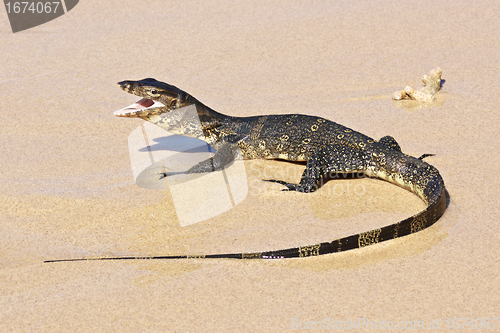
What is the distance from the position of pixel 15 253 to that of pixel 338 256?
11.2 feet

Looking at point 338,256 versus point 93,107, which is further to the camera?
point 93,107

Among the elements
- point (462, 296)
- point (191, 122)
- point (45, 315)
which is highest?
point (191, 122)

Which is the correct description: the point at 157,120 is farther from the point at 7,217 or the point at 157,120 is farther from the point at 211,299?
the point at 211,299

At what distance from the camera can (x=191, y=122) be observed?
7.12 metres

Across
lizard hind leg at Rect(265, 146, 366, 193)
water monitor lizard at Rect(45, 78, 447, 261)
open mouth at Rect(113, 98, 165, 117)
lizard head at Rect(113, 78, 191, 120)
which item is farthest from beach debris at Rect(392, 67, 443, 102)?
open mouth at Rect(113, 98, 165, 117)

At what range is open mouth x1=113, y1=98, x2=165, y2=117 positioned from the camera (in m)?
6.54

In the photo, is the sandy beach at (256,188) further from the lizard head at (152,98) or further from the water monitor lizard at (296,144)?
the lizard head at (152,98)

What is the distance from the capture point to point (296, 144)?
269 inches

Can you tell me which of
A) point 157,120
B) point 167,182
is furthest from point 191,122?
point 167,182

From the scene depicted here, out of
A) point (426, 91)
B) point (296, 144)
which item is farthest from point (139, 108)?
point (426, 91)

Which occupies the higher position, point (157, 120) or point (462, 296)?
point (157, 120)

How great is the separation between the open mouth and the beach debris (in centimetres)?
439

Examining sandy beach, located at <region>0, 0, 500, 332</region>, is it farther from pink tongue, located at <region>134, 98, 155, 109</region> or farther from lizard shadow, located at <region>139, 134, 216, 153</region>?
pink tongue, located at <region>134, 98, 155, 109</region>

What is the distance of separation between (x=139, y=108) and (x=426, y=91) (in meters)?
5.12
